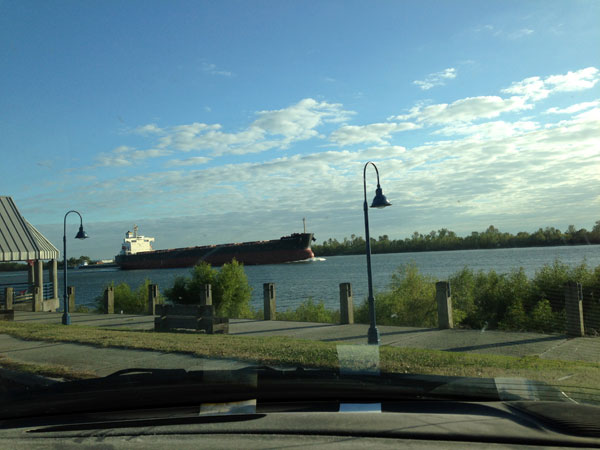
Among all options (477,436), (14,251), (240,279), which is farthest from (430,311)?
(14,251)

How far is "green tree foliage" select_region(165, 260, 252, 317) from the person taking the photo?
74.4 feet

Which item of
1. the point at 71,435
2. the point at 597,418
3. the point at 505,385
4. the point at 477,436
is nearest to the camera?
the point at 477,436

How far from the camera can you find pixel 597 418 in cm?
250

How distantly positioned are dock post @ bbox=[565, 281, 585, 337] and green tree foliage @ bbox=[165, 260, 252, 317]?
46.1 feet

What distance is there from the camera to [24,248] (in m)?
23.4

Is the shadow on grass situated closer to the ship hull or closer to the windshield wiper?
the windshield wiper

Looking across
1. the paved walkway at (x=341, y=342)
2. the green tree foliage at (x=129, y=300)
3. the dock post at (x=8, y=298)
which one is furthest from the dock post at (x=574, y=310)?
the dock post at (x=8, y=298)

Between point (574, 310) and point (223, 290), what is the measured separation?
15579mm

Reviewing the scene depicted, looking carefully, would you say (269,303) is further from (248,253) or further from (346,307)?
(248,253)

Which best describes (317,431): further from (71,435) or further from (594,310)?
(594,310)

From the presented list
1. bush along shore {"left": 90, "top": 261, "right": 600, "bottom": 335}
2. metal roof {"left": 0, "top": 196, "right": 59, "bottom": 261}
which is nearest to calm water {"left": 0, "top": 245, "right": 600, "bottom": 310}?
bush along shore {"left": 90, "top": 261, "right": 600, "bottom": 335}

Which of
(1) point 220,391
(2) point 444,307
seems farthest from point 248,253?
(1) point 220,391

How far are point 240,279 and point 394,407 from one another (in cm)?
2067

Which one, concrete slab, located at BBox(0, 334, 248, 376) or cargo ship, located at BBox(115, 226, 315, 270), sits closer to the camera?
concrete slab, located at BBox(0, 334, 248, 376)
